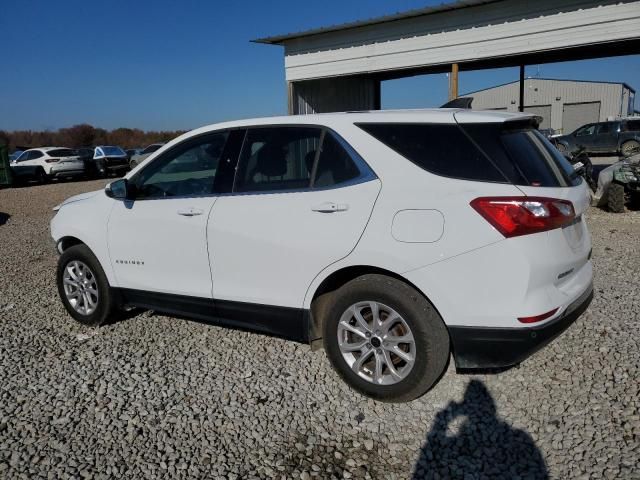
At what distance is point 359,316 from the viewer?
10.3ft

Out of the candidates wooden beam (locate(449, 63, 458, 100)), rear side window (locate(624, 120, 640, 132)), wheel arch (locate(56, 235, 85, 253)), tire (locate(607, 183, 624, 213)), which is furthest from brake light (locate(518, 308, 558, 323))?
rear side window (locate(624, 120, 640, 132))

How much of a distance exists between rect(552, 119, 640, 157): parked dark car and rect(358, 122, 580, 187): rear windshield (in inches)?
912

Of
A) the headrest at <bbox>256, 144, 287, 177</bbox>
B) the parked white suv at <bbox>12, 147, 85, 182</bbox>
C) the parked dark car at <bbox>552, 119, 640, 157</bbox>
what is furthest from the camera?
the parked dark car at <bbox>552, 119, 640, 157</bbox>

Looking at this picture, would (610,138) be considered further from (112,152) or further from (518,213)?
(518,213)

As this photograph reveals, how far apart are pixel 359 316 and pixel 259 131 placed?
1501 millimetres

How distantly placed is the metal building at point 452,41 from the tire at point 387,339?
412 inches

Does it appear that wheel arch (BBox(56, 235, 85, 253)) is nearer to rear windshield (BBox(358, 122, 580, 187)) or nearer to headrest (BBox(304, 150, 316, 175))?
headrest (BBox(304, 150, 316, 175))

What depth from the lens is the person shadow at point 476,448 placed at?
2557 mm

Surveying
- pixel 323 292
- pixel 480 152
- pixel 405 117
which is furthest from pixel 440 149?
pixel 323 292

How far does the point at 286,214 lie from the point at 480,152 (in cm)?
121

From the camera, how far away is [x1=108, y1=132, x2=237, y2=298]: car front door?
3.73m

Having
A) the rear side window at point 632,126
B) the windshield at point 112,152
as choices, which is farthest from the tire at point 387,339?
the rear side window at point 632,126

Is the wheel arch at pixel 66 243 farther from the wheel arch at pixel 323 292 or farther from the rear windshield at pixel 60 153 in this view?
the rear windshield at pixel 60 153

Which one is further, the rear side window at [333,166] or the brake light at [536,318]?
the rear side window at [333,166]
